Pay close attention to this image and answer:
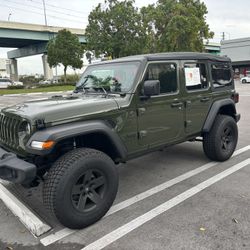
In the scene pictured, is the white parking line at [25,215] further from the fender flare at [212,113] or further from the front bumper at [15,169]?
the fender flare at [212,113]

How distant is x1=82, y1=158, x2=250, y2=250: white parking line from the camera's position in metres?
3.01

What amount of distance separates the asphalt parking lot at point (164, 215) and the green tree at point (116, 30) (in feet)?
84.5

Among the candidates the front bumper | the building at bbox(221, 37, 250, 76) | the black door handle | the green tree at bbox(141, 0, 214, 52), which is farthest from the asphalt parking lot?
the building at bbox(221, 37, 250, 76)

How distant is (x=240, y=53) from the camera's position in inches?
2416

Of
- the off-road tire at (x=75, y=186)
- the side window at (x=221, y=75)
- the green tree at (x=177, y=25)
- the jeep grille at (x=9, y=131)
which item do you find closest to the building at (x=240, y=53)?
the green tree at (x=177, y=25)

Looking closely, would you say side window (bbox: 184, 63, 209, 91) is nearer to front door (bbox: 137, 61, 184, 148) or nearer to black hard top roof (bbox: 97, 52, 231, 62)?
black hard top roof (bbox: 97, 52, 231, 62)

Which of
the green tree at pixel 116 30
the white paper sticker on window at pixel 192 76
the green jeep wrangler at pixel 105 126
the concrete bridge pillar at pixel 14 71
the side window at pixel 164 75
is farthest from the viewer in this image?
the concrete bridge pillar at pixel 14 71

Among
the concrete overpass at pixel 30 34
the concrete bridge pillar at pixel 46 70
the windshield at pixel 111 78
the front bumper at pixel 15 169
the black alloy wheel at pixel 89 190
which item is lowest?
the black alloy wheel at pixel 89 190

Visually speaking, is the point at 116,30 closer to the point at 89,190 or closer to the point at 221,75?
the point at 221,75

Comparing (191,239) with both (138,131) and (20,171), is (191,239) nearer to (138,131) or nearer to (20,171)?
(138,131)

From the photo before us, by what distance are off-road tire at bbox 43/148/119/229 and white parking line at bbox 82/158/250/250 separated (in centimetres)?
32

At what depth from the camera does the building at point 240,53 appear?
60.4 meters

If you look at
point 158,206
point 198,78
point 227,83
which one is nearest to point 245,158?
point 227,83

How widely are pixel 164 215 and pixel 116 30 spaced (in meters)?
28.4
